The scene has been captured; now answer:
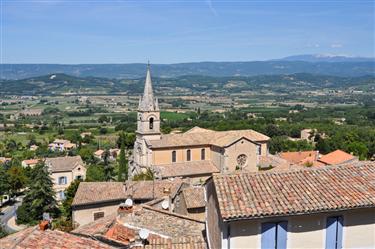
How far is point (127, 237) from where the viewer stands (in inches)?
567

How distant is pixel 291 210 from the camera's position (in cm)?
1133

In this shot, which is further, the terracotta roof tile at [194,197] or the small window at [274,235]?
the terracotta roof tile at [194,197]

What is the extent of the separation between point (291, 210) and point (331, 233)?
1.51 metres

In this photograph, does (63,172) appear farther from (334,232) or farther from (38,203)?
(334,232)

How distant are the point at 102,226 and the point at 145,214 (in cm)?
162

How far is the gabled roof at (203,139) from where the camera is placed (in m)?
50.7

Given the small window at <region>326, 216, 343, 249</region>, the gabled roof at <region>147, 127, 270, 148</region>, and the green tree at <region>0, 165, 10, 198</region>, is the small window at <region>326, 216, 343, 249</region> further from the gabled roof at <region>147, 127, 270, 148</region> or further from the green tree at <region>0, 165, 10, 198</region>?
the green tree at <region>0, 165, 10, 198</region>

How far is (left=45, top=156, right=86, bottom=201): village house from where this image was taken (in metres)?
56.2

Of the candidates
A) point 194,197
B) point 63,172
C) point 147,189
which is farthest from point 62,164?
point 194,197

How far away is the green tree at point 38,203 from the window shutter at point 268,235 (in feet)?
116

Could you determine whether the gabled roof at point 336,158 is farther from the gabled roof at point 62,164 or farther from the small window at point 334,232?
the small window at point 334,232

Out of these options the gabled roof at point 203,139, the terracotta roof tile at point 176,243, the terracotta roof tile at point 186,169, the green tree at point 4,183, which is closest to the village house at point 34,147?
the green tree at point 4,183

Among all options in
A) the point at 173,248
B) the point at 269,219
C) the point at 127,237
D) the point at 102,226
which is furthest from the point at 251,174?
the point at 102,226

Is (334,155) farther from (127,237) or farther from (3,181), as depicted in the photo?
(127,237)
